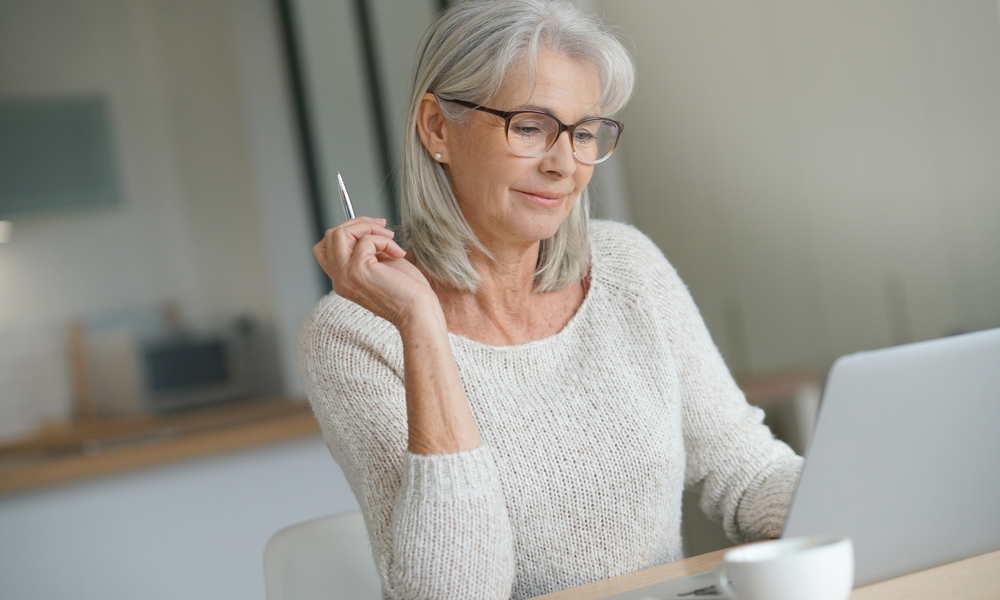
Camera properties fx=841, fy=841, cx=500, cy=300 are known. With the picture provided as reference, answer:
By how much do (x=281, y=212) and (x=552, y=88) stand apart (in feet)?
10.4

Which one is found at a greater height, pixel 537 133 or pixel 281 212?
pixel 537 133

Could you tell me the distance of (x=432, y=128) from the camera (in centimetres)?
133

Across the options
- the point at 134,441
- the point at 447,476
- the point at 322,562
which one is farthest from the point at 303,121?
the point at 447,476

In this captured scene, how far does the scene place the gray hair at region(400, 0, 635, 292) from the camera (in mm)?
1223

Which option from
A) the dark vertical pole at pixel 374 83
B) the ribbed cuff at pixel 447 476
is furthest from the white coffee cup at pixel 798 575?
the dark vertical pole at pixel 374 83

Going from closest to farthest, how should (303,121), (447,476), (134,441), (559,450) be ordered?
1. (447,476)
2. (559,450)
3. (134,441)
4. (303,121)

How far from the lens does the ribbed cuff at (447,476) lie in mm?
935

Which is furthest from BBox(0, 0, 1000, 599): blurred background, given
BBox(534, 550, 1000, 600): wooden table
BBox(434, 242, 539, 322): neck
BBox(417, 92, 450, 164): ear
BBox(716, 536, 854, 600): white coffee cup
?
BBox(716, 536, 854, 600): white coffee cup

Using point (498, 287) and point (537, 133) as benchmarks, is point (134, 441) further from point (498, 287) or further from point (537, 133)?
point (537, 133)

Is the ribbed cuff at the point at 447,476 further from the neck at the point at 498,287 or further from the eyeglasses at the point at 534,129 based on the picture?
the eyeglasses at the point at 534,129

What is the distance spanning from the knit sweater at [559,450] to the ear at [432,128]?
0.98ft

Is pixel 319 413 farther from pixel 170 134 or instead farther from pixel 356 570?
pixel 170 134

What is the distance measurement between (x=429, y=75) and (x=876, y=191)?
166 cm

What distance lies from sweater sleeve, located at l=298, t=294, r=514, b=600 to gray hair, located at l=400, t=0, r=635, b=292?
0.19m
